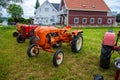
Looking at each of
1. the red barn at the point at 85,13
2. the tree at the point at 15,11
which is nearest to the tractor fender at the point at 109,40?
the red barn at the point at 85,13

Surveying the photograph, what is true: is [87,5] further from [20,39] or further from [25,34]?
[20,39]

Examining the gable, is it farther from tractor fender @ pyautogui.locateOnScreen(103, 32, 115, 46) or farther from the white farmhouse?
tractor fender @ pyautogui.locateOnScreen(103, 32, 115, 46)

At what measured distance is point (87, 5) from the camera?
4394cm

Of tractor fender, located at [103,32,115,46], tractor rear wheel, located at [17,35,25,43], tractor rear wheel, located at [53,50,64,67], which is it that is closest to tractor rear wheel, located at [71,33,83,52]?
tractor rear wheel, located at [53,50,64,67]

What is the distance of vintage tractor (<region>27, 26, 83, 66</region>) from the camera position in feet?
22.8

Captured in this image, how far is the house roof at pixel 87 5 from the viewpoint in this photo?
42.3 meters

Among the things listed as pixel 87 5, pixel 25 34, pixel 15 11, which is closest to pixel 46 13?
pixel 15 11

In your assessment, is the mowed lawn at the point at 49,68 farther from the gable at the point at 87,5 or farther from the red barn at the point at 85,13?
the gable at the point at 87,5

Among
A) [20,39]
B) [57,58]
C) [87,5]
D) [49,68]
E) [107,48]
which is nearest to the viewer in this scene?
[107,48]

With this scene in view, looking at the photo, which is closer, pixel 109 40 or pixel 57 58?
pixel 109 40

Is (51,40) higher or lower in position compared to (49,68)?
higher

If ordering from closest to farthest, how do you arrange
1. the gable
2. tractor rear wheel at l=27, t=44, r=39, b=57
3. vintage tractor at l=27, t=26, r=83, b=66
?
vintage tractor at l=27, t=26, r=83, b=66, tractor rear wheel at l=27, t=44, r=39, b=57, the gable

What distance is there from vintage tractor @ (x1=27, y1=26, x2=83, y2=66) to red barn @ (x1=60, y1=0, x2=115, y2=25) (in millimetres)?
33185

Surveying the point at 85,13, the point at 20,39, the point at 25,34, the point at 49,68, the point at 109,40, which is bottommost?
the point at 49,68
